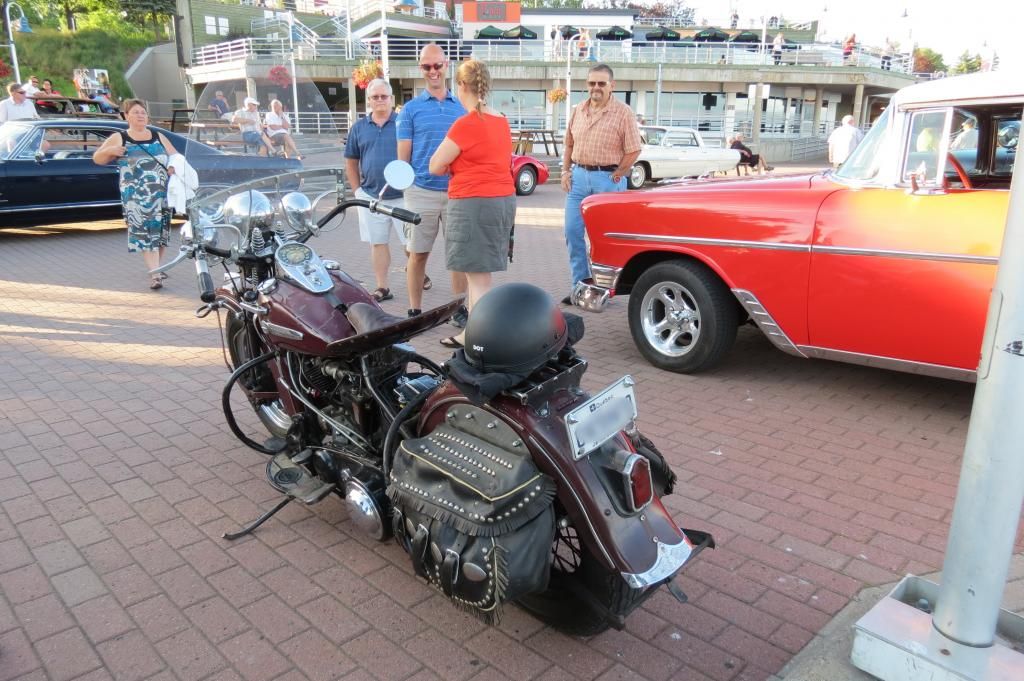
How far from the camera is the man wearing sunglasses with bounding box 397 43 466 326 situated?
6.02m

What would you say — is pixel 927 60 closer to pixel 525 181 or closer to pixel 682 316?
pixel 525 181

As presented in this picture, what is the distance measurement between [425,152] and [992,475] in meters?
4.95

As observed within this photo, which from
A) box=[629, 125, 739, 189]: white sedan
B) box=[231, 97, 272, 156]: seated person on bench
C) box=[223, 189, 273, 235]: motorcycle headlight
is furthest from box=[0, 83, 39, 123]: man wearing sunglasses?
box=[629, 125, 739, 189]: white sedan

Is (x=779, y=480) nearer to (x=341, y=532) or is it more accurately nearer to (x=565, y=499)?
(x=565, y=499)

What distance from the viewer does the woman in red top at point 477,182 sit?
5.02 m

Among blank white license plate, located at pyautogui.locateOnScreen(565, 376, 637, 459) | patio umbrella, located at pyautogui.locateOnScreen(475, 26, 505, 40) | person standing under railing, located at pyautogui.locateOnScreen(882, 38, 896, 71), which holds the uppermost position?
patio umbrella, located at pyautogui.locateOnScreen(475, 26, 505, 40)

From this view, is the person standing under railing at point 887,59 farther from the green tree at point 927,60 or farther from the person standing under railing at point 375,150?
the person standing under railing at point 375,150

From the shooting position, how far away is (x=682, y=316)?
5.14m

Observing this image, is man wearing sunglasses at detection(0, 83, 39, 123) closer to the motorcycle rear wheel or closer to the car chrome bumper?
the car chrome bumper

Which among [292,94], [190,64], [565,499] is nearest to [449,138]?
[565,499]

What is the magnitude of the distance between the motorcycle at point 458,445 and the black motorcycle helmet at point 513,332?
0.01 metres

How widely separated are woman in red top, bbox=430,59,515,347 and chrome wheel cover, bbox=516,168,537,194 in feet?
38.6

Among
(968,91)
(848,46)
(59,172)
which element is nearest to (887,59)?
(848,46)

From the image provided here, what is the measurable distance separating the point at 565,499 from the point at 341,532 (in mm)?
1428
